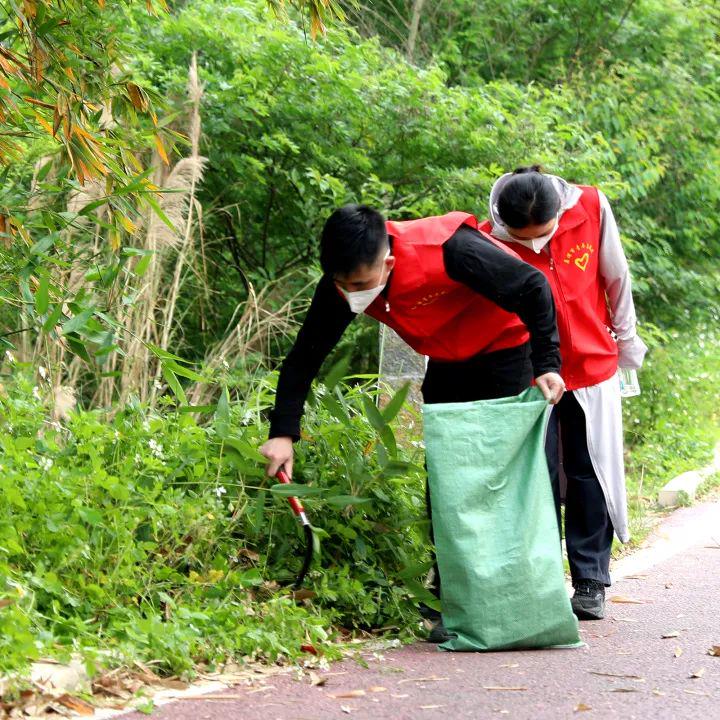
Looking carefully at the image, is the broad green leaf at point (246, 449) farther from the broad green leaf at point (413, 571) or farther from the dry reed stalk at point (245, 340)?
the dry reed stalk at point (245, 340)

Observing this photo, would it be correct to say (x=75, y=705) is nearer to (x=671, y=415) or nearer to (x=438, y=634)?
(x=438, y=634)

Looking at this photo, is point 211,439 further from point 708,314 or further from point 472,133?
point 708,314

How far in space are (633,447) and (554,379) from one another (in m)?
7.04

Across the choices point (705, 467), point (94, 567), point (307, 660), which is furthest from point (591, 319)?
point (705, 467)

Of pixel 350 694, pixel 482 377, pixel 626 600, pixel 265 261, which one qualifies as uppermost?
pixel 265 261

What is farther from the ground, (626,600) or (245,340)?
(245,340)

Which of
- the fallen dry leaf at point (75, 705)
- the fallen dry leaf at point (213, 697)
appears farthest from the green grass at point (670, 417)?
the fallen dry leaf at point (75, 705)

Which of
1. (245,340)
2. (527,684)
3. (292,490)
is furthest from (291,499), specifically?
(245,340)

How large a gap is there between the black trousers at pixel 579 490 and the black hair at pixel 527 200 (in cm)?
84

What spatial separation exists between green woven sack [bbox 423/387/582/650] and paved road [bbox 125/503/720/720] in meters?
0.10

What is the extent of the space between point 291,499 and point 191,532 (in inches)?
14.9

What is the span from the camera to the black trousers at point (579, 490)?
545 centimetres

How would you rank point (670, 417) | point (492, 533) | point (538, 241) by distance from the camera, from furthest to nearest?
1. point (670, 417)
2. point (538, 241)
3. point (492, 533)

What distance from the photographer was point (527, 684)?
3.96 meters
